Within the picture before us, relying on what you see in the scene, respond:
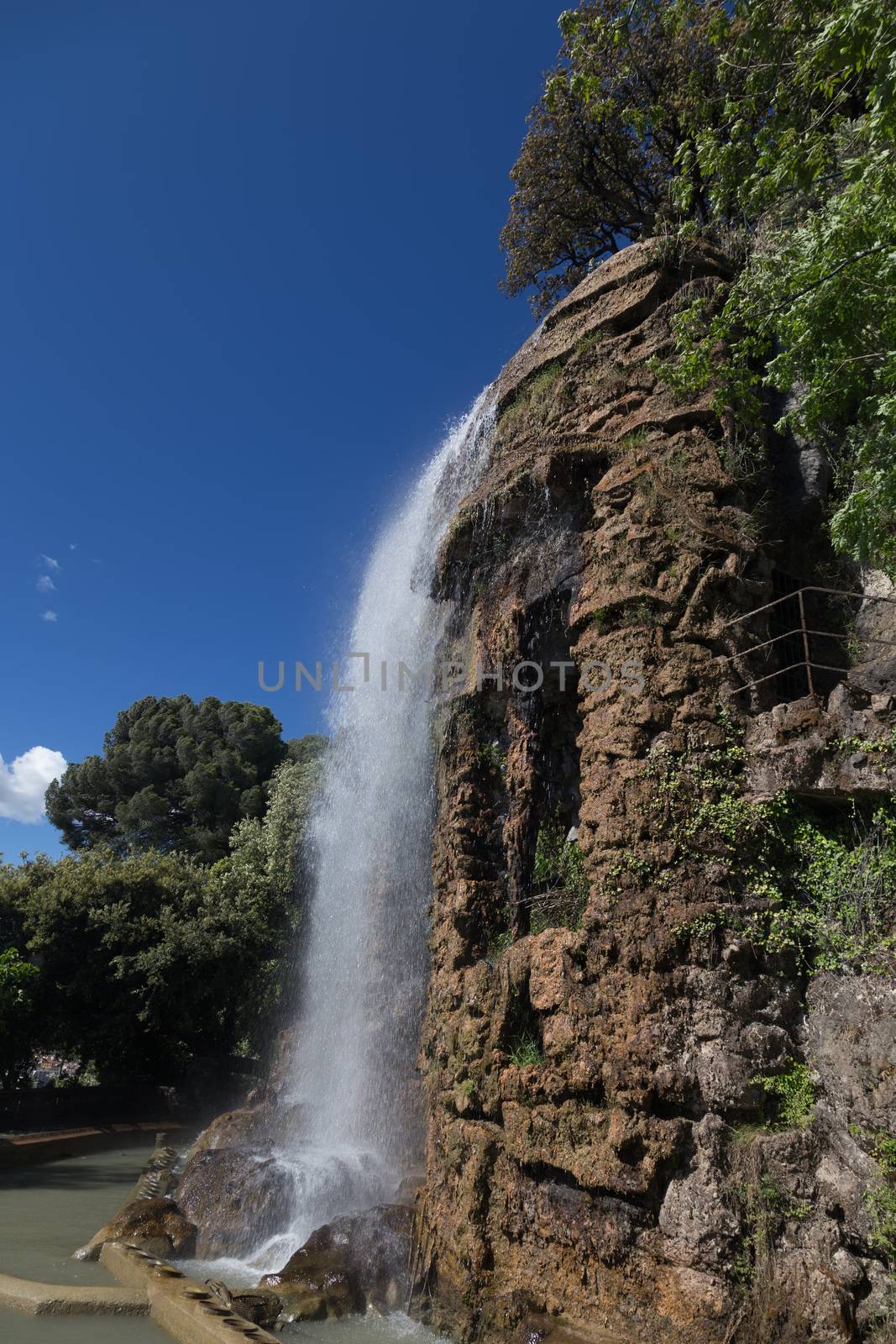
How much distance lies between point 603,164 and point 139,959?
2131 cm

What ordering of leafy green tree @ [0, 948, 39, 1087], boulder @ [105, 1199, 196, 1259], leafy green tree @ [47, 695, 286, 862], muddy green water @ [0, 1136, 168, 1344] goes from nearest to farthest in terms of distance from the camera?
muddy green water @ [0, 1136, 168, 1344], boulder @ [105, 1199, 196, 1259], leafy green tree @ [0, 948, 39, 1087], leafy green tree @ [47, 695, 286, 862]

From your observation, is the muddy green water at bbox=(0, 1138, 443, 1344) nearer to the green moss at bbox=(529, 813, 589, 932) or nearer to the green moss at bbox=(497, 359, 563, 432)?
the green moss at bbox=(529, 813, 589, 932)

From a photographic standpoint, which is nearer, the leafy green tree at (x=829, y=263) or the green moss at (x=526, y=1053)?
the leafy green tree at (x=829, y=263)

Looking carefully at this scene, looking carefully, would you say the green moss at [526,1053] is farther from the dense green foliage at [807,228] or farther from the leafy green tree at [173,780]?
the leafy green tree at [173,780]

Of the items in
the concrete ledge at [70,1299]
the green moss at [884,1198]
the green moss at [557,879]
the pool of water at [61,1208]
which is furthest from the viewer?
the green moss at [557,879]

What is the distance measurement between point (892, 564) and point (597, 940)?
4.65m

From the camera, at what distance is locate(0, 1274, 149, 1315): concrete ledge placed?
25.9ft

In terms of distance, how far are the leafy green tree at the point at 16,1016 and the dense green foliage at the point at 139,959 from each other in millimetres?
56

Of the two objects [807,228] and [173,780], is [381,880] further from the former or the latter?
[173,780]

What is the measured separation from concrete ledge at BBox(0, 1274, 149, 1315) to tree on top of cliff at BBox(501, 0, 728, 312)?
16334 mm

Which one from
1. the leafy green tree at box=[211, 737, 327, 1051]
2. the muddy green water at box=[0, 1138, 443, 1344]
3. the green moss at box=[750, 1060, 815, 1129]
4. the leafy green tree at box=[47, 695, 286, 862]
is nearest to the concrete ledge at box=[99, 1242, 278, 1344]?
the muddy green water at box=[0, 1138, 443, 1344]

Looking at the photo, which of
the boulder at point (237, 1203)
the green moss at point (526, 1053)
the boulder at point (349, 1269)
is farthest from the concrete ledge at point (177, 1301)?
the green moss at point (526, 1053)

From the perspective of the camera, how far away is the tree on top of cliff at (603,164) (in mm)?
16031

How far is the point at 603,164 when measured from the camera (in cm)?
1777
